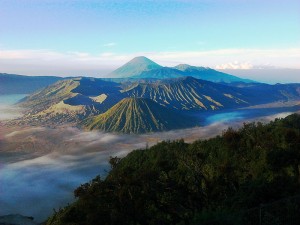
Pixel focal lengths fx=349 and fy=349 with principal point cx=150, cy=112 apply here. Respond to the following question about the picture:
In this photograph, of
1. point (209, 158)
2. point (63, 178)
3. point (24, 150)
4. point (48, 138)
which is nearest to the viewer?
point (209, 158)

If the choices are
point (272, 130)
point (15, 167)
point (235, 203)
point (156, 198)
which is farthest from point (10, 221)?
point (15, 167)

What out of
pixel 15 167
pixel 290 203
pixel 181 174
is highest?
pixel 290 203

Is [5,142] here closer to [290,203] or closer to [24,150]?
[24,150]

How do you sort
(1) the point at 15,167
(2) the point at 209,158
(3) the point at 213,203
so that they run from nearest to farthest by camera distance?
(3) the point at 213,203, (2) the point at 209,158, (1) the point at 15,167

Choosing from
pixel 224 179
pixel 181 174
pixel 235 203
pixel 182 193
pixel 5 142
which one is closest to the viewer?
pixel 235 203

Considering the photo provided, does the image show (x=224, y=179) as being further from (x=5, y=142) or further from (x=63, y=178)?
(x=5, y=142)

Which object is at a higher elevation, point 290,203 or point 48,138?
point 290,203

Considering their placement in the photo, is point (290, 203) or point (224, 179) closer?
point (290, 203)

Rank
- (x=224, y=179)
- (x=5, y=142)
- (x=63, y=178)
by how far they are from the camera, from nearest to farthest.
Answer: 1. (x=224, y=179)
2. (x=63, y=178)
3. (x=5, y=142)

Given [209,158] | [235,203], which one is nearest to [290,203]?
[235,203]
